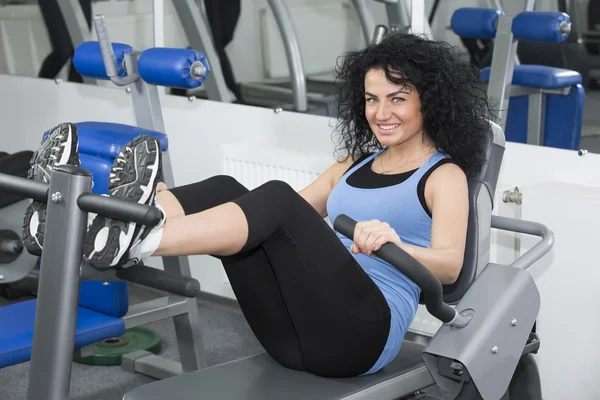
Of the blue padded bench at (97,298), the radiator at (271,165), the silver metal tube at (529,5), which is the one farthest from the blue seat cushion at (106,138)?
the silver metal tube at (529,5)

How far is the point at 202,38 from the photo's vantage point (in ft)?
12.5

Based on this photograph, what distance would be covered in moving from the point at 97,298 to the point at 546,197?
4.25ft

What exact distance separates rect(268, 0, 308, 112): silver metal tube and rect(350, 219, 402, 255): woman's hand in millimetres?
1805

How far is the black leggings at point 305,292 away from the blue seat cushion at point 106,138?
53 cm

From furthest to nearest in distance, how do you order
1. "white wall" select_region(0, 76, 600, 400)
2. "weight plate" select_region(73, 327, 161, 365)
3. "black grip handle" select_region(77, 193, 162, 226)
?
"weight plate" select_region(73, 327, 161, 365), "white wall" select_region(0, 76, 600, 400), "black grip handle" select_region(77, 193, 162, 226)

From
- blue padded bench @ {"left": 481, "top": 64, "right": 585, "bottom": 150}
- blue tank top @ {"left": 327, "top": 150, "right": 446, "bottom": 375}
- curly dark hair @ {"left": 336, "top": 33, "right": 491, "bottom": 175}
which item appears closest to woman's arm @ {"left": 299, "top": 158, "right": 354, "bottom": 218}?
blue tank top @ {"left": 327, "top": 150, "right": 446, "bottom": 375}

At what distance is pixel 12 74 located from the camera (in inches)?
182

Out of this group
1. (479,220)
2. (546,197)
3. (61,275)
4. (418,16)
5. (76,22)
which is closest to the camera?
(61,275)

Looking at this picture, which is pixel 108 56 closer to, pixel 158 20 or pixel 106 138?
pixel 106 138

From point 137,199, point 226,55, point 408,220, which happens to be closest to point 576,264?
point 408,220

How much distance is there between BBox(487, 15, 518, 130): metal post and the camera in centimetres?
287

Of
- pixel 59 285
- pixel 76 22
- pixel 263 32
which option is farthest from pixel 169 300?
pixel 76 22

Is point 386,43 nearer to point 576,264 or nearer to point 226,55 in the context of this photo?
point 576,264

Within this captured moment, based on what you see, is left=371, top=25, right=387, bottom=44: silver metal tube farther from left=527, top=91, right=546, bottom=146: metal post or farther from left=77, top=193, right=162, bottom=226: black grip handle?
left=77, top=193, right=162, bottom=226: black grip handle
